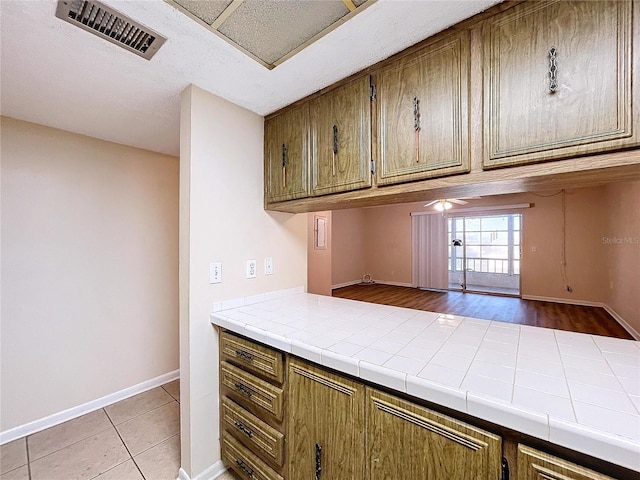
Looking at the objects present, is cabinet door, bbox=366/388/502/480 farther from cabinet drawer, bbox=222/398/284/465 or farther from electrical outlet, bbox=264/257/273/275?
electrical outlet, bbox=264/257/273/275

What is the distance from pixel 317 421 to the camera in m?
1.10

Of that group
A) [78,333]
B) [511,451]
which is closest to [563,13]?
[511,451]

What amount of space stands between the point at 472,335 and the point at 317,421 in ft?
2.52

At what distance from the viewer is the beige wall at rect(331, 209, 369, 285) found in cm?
732

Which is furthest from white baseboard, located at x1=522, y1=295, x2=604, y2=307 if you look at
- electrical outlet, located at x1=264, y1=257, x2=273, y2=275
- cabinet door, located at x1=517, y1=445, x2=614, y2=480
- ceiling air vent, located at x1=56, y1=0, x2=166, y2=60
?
ceiling air vent, located at x1=56, y1=0, x2=166, y2=60

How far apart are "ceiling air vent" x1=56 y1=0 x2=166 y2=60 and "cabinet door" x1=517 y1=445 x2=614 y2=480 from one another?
1.93 metres

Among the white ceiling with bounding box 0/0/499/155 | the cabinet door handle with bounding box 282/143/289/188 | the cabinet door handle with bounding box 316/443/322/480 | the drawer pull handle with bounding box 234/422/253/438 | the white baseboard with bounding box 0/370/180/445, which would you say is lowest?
the white baseboard with bounding box 0/370/180/445

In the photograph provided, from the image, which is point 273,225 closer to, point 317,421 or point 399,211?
point 317,421

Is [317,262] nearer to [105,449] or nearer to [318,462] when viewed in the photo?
[105,449]

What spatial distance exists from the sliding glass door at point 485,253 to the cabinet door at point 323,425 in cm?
681

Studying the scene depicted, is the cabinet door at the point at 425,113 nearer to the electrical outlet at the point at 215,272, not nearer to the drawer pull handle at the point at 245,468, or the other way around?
the electrical outlet at the point at 215,272

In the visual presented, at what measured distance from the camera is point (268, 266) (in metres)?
1.92

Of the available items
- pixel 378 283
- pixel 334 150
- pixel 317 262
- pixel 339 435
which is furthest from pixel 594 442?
pixel 378 283

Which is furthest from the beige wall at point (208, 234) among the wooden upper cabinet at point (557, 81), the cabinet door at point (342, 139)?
the wooden upper cabinet at point (557, 81)
